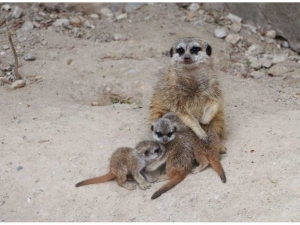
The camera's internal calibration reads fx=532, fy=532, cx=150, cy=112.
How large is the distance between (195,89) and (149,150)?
58 cm

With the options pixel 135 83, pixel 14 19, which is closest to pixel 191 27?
pixel 135 83

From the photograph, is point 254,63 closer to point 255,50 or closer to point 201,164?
point 255,50

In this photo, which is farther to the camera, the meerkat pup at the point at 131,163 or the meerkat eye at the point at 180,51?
the meerkat eye at the point at 180,51

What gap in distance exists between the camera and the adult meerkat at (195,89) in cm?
360

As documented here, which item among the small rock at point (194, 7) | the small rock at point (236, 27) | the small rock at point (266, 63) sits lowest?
the small rock at point (266, 63)

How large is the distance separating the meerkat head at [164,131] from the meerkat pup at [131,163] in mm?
54

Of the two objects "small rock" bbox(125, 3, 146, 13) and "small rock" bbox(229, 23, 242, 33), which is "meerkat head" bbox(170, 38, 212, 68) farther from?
"small rock" bbox(125, 3, 146, 13)

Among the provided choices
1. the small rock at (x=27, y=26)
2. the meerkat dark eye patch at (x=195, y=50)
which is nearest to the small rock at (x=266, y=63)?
the meerkat dark eye patch at (x=195, y=50)

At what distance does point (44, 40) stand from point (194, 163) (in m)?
2.32

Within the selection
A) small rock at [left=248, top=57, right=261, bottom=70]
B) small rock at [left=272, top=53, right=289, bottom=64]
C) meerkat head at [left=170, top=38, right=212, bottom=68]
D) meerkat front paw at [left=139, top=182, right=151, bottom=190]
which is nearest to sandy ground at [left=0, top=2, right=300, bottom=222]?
meerkat front paw at [left=139, top=182, right=151, bottom=190]

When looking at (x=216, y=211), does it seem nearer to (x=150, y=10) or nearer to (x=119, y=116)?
(x=119, y=116)

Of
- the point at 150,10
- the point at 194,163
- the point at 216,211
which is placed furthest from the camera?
the point at 150,10

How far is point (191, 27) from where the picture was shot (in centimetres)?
520

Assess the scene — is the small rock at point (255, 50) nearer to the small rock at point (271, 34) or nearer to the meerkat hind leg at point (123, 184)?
the small rock at point (271, 34)
